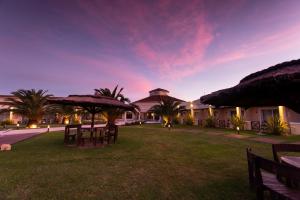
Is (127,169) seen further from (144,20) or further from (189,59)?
(189,59)

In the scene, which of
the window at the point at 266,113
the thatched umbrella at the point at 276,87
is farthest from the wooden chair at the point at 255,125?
the thatched umbrella at the point at 276,87

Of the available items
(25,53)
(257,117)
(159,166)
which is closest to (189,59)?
(257,117)

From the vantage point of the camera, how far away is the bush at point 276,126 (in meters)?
15.1

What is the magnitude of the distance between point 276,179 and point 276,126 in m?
15.4

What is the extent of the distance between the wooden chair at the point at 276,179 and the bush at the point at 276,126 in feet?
49.8

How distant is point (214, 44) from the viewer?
53.5ft

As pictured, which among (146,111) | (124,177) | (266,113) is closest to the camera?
(124,177)

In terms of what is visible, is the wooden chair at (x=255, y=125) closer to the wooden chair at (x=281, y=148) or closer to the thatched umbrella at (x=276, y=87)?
the wooden chair at (x=281, y=148)

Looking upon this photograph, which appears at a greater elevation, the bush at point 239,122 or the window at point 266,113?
the window at point 266,113

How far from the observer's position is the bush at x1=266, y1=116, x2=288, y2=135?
595 inches

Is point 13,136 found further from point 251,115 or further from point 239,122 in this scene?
point 251,115

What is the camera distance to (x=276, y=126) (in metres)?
15.4

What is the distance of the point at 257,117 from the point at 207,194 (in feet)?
63.1

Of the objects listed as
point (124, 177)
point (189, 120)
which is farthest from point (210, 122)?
point (124, 177)
